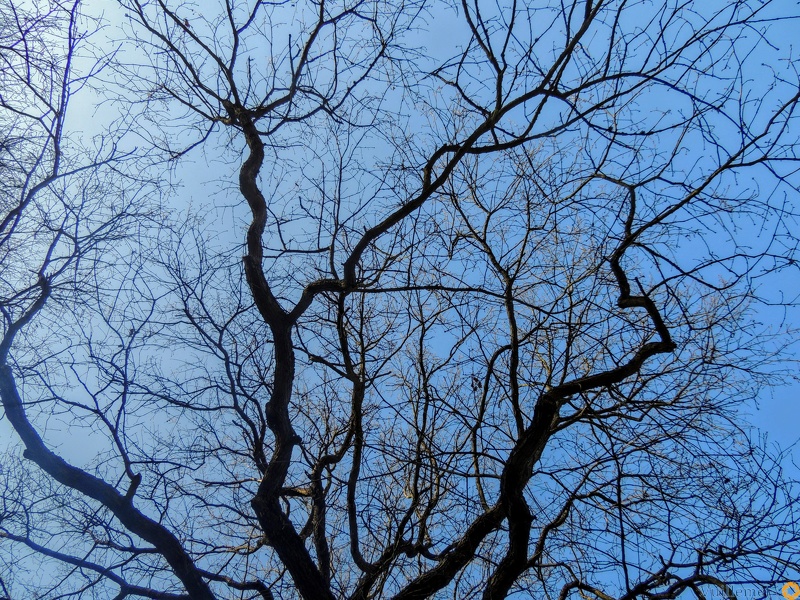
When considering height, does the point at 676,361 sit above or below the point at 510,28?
below

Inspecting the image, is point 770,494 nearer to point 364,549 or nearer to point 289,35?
point 364,549

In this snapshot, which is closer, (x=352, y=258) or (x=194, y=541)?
(x=352, y=258)

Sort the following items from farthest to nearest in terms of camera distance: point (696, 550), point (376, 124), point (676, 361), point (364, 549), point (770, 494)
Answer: point (364, 549) → point (376, 124) → point (676, 361) → point (770, 494) → point (696, 550)

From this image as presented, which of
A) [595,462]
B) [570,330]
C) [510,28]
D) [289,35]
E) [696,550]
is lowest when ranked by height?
[696,550]

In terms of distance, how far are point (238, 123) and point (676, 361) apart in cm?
374

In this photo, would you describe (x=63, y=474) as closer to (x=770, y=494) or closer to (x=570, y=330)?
(x=570, y=330)

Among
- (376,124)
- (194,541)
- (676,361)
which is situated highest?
(376,124)

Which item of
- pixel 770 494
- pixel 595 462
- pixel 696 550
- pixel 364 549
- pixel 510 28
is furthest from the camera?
pixel 364 549

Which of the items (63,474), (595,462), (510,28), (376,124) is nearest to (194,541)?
(63,474)

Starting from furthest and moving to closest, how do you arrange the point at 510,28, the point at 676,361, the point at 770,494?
the point at 676,361 < the point at 770,494 < the point at 510,28

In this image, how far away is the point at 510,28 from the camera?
3.18 m

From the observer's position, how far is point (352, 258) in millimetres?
4098

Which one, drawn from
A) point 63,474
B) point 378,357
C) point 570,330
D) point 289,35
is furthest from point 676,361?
point 63,474

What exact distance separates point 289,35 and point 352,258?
1.70m
